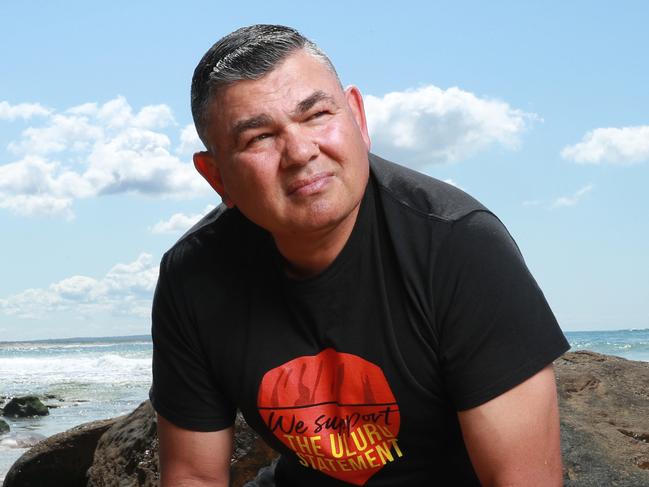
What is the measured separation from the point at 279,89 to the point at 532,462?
45.9 inches

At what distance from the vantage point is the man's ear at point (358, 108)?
8.59ft

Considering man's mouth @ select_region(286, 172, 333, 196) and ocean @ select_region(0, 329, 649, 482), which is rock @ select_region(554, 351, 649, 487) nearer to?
man's mouth @ select_region(286, 172, 333, 196)

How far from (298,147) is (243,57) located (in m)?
0.30

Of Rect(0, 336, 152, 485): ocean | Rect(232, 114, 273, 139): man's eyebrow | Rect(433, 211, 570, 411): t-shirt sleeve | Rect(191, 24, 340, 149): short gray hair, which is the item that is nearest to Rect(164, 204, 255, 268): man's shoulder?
Rect(191, 24, 340, 149): short gray hair

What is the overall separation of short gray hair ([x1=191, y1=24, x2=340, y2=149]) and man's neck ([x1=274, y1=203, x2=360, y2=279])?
40 cm

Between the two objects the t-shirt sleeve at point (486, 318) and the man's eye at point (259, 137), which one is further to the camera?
the man's eye at point (259, 137)

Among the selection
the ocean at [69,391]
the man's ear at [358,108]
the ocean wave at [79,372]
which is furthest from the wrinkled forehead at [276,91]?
the ocean wave at [79,372]

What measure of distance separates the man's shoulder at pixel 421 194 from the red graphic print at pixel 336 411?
0.45 metres

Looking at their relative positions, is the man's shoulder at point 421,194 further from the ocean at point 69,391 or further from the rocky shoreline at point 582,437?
the ocean at point 69,391

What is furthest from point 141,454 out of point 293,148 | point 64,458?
point 293,148

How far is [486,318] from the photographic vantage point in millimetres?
2291

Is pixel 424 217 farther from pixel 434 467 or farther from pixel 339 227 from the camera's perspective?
pixel 434 467

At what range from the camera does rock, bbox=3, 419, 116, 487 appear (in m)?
5.94

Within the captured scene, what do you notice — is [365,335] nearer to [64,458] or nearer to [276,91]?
[276,91]
